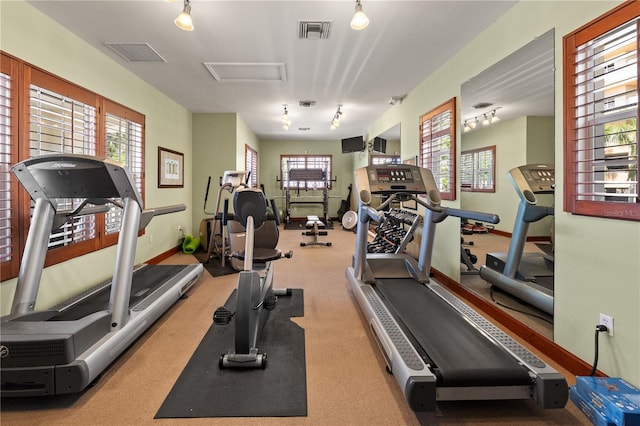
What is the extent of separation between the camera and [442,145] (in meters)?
3.64

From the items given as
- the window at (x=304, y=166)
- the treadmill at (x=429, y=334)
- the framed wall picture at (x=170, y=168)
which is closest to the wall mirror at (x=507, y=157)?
the treadmill at (x=429, y=334)

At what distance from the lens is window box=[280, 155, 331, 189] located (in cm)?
972

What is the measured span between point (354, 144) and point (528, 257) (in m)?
6.10

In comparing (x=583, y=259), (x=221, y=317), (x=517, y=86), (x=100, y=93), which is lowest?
(x=221, y=317)

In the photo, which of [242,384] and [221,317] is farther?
[221,317]

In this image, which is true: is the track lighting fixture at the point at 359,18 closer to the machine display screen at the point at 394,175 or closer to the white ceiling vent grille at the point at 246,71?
the machine display screen at the point at 394,175

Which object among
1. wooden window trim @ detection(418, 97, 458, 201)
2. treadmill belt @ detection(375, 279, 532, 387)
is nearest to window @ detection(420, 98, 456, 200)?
wooden window trim @ detection(418, 97, 458, 201)

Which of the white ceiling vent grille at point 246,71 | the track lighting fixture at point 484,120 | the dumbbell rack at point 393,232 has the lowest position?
the dumbbell rack at point 393,232

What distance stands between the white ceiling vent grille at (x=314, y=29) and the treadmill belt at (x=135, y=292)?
287 centimetres

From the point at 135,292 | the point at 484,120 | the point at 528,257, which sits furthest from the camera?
the point at 484,120

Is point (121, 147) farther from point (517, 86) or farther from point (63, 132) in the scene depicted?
point (517, 86)

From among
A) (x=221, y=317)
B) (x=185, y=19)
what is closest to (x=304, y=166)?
(x=185, y=19)

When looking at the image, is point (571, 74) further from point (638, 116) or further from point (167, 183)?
point (167, 183)

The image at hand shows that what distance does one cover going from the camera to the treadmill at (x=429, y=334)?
1.51 metres
